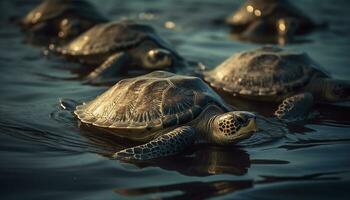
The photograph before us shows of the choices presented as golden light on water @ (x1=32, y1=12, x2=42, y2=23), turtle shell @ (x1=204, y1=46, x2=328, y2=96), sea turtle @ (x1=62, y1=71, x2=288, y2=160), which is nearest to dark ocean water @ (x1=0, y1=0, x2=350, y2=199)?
sea turtle @ (x1=62, y1=71, x2=288, y2=160)

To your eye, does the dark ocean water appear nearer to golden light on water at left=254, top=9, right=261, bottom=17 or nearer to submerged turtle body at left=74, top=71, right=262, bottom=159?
submerged turtle body at left=74, top=71, right=262, bottom=159

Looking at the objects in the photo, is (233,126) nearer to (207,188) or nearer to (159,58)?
(207,188)

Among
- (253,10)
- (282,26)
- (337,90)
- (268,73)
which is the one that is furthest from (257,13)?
(337,90)

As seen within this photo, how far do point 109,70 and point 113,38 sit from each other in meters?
1.11

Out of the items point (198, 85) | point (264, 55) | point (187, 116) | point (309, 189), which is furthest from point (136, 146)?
point (264, 55)

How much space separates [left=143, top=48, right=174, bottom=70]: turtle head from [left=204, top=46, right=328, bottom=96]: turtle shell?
1.30 metres

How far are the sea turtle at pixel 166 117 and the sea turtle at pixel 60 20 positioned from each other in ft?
21.9

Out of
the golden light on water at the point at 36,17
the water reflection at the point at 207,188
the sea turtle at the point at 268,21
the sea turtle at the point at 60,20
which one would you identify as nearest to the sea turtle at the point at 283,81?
the water reflection at the point at 207,188

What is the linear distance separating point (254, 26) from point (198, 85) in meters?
A: 8.13

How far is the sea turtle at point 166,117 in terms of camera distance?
241 inches

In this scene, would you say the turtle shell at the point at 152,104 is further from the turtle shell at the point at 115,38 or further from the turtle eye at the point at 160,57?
the turtle shell at the point at 115,38

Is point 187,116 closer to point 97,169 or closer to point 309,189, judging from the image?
point 97,169

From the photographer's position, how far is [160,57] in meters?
10.1

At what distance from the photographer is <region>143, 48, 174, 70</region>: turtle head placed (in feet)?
33.2
